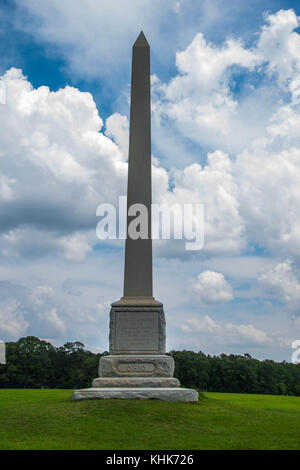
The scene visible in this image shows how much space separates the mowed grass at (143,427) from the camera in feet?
24.5

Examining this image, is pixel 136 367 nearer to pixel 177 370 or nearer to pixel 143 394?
pixel 143 394

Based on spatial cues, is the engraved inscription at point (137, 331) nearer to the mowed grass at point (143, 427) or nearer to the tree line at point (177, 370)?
the mowed grass at point (143, 427)

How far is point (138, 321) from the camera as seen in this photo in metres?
13.3

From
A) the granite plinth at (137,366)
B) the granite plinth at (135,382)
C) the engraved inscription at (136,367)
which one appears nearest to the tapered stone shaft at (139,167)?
the granite plinth at (137,366)

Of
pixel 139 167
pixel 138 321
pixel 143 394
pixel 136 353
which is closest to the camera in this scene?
pixel 143 394

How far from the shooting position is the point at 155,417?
930 cm

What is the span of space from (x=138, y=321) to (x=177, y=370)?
21107 millimetres

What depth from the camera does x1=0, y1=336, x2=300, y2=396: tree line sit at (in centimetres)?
3303

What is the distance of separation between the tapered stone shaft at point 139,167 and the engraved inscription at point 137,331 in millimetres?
751

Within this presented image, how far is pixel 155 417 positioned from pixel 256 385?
27597 mm

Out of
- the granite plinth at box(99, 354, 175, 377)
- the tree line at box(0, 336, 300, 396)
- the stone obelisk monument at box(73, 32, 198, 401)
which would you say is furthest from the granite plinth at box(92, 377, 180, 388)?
the tree line at box(0, 336, 300, 396)

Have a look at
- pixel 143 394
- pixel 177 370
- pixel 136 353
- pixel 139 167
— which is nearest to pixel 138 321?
pixel 136 353

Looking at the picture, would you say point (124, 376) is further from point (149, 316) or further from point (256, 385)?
point (256, 385)
